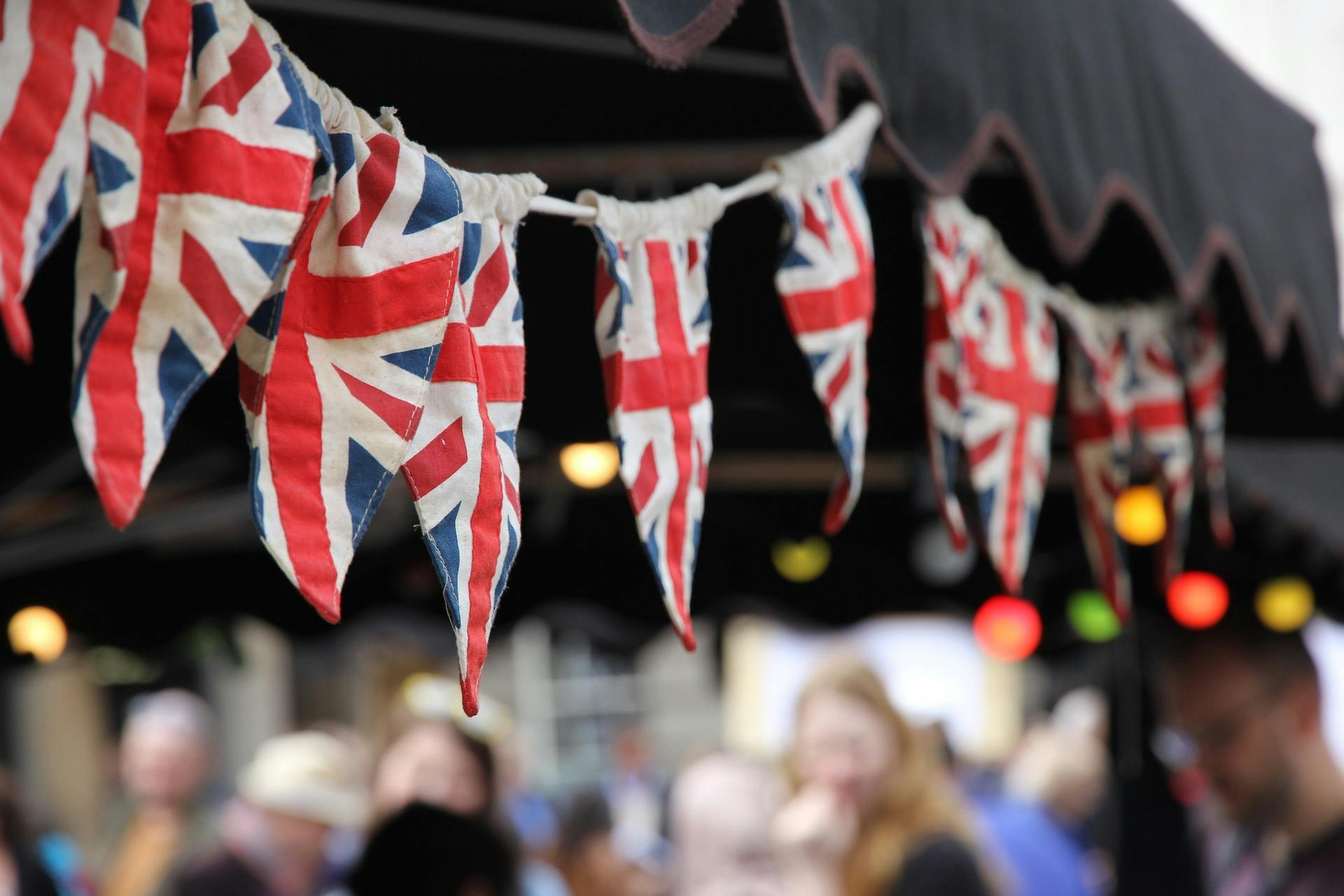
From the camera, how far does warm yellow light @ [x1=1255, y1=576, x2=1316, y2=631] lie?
473 cm

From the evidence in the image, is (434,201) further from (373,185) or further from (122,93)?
(122,93)

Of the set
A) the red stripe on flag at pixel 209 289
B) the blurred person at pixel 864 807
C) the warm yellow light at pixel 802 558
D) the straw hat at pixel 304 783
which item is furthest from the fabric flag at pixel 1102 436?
the straw hat at pixel 304 783

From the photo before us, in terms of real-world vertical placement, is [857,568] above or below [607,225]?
below

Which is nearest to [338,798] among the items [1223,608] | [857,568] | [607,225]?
[857,568]

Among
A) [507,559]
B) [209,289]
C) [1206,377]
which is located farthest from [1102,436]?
[209,289]

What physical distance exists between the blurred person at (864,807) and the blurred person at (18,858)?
6.85 ft

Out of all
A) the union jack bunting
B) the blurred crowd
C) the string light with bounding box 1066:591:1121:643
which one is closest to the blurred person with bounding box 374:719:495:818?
the blurred crowd

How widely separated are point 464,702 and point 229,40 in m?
0.53

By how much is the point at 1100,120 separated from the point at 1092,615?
3832mm

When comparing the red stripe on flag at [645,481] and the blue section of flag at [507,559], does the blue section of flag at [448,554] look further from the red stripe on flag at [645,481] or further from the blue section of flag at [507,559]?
the red stripe on flag at [645,481]

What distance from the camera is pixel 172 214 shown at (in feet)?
3.67

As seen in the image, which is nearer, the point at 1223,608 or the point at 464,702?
the point at 464,702

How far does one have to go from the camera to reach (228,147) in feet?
3.78

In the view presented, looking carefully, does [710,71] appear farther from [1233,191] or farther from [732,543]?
[732,543]
